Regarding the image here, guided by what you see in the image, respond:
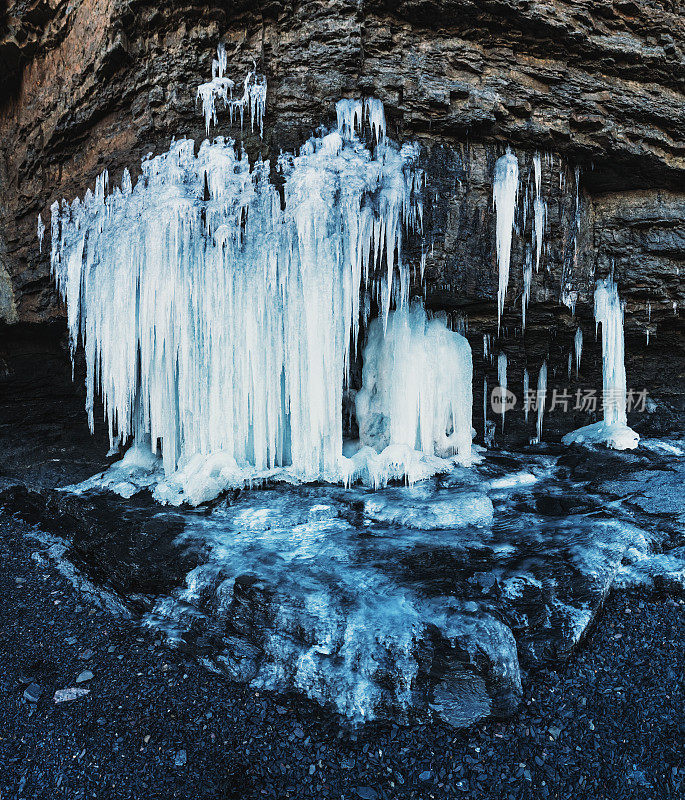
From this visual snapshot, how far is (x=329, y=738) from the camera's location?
2613 millimetres

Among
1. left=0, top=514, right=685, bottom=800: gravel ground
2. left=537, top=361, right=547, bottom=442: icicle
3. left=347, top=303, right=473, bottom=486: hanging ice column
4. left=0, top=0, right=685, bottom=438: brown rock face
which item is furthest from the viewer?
left=537, top=361, right=547, bottom=442: icicle

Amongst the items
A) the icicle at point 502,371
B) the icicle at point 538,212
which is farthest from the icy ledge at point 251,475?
the icicle at point 538,212

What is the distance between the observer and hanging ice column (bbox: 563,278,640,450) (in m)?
6.20

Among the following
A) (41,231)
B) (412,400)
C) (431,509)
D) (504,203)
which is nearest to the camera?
(431,509)

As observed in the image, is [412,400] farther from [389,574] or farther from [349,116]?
[349,116]

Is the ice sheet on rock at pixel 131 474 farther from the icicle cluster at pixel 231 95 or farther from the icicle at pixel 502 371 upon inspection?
the icicle at pixel 502 371

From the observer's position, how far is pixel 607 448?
6777 mm

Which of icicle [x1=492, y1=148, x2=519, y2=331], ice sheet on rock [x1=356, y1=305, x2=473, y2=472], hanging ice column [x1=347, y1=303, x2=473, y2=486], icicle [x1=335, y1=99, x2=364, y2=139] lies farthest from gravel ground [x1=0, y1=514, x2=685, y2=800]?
icicle [x1=335, y1=99, x2=364, y2=139]

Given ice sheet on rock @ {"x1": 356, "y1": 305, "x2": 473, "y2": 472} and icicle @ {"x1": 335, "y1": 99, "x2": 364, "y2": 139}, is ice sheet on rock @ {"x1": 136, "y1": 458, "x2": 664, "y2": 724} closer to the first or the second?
ice sheet on rock @ {"x1": 356, "y1": 305, "x2": 473, "y2": 472}

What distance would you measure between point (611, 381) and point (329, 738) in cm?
597

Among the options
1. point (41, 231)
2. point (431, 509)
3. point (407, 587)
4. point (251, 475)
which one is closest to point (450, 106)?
point (431, 509)

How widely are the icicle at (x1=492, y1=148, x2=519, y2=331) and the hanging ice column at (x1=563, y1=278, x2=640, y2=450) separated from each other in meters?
1.60

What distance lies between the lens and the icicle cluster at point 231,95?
16.0 ft

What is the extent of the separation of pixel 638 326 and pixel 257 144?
217 inches
